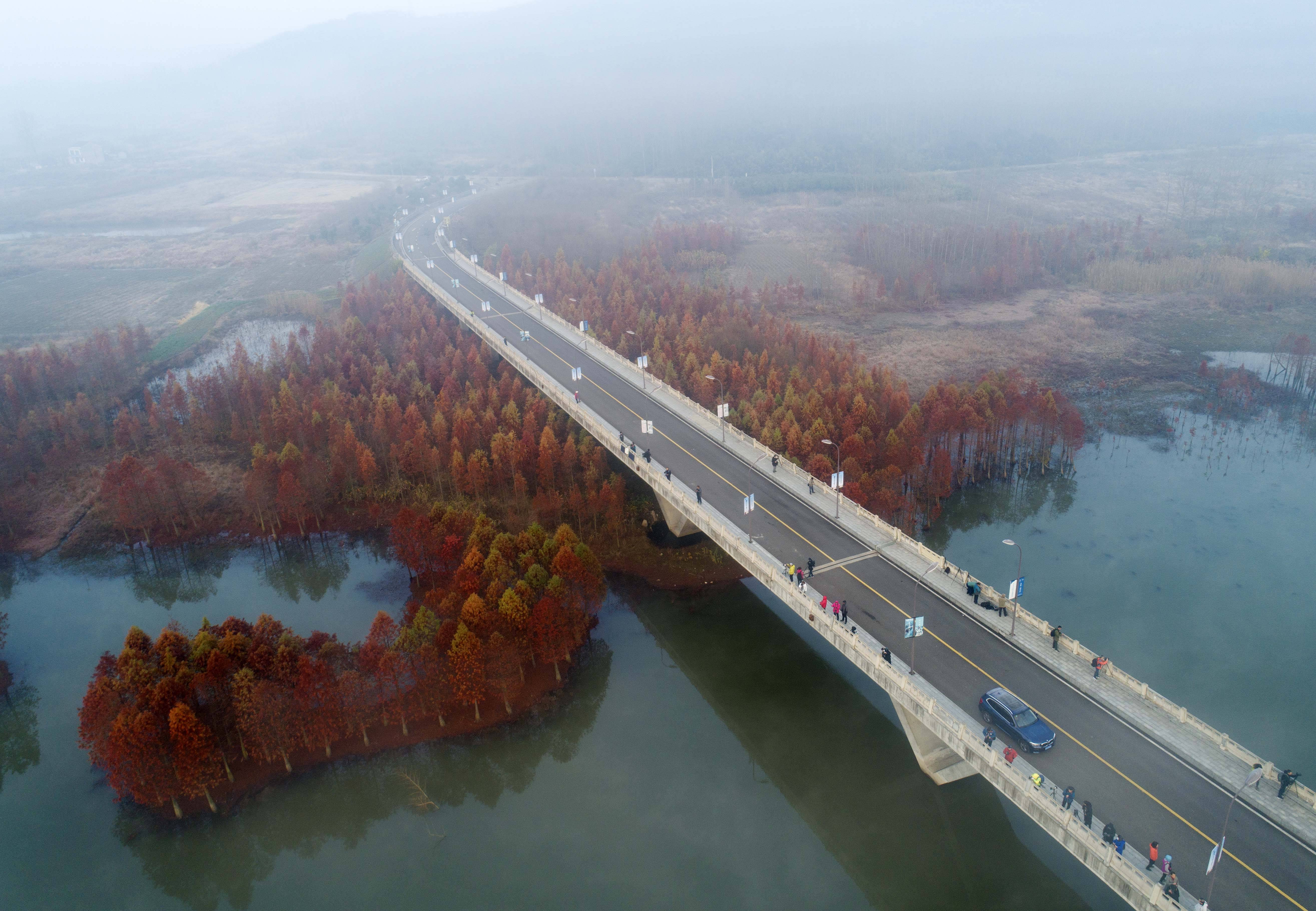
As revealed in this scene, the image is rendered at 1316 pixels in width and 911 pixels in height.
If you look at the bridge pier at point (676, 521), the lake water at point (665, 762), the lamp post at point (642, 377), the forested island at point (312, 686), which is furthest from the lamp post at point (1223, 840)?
the lamp post at point (642, 377)

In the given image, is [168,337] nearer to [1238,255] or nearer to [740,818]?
[740,818]

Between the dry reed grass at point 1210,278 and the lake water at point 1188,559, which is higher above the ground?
the dry reed grass at point 1210,278

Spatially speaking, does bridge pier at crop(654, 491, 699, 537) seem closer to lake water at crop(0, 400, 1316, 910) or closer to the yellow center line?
the yellow center line

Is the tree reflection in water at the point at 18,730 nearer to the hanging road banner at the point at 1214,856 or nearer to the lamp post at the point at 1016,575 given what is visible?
the lamp post at the point at 1016,575

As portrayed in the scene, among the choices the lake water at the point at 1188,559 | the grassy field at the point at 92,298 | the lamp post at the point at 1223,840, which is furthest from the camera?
the grassy field at the point at 92,298

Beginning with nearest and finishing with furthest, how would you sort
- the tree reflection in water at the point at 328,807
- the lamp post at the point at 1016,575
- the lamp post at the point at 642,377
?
1. the lamp post at the point at 1016,575
2. the tree reflection in water at the point at 328,807
3. the lamp post at the point at 642,377

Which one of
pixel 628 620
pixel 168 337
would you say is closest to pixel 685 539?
pixel 628 620
